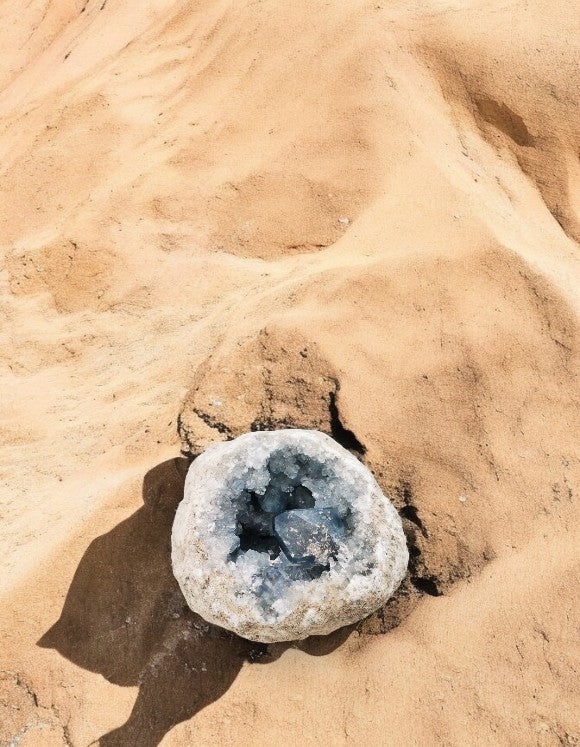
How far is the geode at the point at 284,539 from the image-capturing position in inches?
70.7

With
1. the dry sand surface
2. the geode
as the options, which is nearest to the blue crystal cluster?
the geode

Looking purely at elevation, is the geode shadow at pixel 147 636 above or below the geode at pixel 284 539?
below

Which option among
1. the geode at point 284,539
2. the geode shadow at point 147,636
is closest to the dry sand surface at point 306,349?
the geode shadow at point 147,636

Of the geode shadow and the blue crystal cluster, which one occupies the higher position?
the blue crystal cluster

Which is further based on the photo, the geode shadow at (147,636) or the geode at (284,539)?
the geode shadow at (147,636)

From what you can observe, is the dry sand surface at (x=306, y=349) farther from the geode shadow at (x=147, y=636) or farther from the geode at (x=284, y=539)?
the geode at (x=284, y=539)

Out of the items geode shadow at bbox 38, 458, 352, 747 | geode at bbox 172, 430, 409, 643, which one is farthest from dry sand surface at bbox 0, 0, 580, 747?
geode at bbox 172, 430, 409, 643

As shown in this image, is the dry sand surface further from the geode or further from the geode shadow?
the geode

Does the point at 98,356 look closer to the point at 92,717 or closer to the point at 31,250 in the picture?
the point at 31,250

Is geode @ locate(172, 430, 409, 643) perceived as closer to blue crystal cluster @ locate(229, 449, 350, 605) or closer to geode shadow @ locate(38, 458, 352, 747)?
blue crystal cluster @ locate(229, 449, 350, 605)

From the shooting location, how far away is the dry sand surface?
6.66 feet

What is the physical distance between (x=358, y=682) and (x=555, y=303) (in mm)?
1626

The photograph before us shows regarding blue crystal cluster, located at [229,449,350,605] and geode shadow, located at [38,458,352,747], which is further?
geode shadow, located at [38,458,352,747]

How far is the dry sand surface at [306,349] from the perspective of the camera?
2031mm
